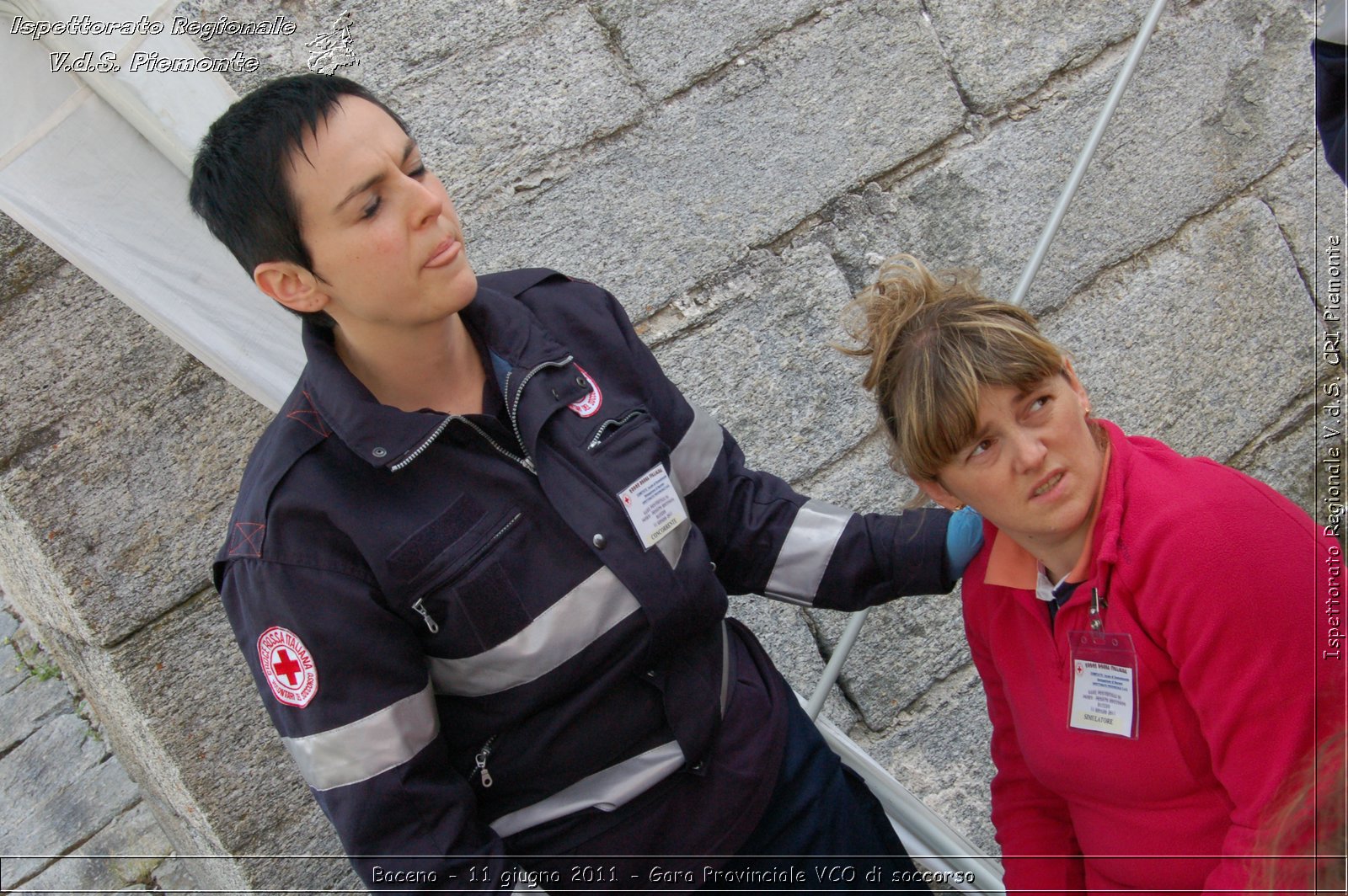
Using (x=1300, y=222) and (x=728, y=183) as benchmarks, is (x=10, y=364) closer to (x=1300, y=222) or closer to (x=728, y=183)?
(x=728, y=183)

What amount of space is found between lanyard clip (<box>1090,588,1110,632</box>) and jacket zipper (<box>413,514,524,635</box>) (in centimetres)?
84

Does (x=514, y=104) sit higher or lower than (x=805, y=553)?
higher

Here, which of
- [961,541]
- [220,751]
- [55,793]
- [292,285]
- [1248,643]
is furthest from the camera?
[55,793]

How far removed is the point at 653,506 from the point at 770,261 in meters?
1.33

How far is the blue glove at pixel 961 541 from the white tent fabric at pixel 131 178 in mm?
1293

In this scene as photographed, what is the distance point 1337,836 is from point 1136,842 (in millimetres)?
768

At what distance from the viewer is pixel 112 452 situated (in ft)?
7.59

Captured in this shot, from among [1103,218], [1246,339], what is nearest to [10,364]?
[1103,218]

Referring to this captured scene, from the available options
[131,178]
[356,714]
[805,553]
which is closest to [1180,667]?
[805,553]

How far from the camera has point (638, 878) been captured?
1.67 m

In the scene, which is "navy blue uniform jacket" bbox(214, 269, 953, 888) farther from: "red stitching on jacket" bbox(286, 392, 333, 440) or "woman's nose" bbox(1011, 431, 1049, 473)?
"woman's nose" bbox(1011, 431, 1049, 473)

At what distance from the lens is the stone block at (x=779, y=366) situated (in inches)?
108

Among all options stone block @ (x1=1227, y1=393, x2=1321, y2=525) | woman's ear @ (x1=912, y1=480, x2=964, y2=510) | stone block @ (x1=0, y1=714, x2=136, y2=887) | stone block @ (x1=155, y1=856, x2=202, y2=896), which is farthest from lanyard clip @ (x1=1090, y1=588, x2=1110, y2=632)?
stone block @ (x1=0, y1=714, x2=136, y2=887)

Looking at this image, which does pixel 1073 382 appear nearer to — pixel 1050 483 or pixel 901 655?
pixel 1050 483
